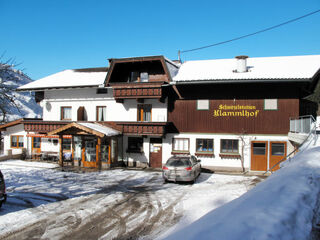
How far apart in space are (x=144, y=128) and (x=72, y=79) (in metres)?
10.1

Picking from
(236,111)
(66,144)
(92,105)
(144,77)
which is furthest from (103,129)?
(236,111)

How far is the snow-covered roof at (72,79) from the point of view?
25.6m

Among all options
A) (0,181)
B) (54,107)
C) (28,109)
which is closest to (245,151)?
(0,181)

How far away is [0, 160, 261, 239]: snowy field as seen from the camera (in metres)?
9.96

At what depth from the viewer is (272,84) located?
2111cm

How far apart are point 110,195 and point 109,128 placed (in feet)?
32.8

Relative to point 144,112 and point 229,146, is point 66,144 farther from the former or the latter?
point 229,146

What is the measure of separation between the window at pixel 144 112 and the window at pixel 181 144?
124 inches

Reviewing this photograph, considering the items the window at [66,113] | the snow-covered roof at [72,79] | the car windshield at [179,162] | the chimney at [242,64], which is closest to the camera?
the car windshield at [179,162]

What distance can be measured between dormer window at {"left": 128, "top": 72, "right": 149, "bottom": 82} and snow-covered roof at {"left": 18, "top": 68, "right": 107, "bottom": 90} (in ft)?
9.33

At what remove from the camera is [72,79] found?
2722 cm

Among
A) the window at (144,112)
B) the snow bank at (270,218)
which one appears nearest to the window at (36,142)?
the window at (144,112)

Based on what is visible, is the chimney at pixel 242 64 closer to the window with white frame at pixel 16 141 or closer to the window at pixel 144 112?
the window at pixel 144 112

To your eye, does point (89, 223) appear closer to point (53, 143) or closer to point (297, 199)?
point (297, 199)
